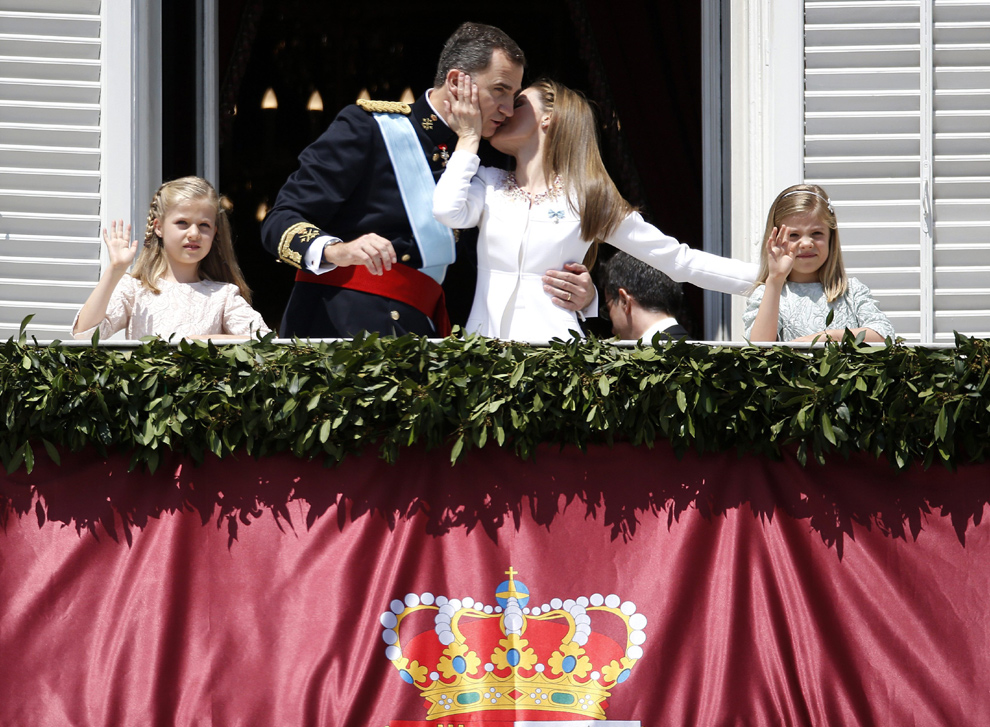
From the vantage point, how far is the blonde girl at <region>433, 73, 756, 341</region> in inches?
140

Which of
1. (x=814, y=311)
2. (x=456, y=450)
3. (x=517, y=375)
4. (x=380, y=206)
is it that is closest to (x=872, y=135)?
(x=814, y=311)

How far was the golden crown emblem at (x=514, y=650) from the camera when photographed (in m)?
3.00

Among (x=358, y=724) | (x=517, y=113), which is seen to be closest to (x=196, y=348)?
(x=358, y=724)

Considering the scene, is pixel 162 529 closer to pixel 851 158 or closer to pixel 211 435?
pixel 211 435

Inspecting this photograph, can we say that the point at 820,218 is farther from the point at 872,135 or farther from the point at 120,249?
the point at 120,249

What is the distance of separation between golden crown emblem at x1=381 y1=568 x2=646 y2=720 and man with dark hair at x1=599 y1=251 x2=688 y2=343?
120 cm

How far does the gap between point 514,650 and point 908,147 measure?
2556 mm

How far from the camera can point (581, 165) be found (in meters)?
3.66

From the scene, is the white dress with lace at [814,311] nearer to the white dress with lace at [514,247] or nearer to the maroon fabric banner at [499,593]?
the white dress with lace at [514,247]

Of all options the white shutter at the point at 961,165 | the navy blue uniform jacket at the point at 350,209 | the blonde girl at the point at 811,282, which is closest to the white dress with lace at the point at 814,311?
the blonde girl at the point at 811,282

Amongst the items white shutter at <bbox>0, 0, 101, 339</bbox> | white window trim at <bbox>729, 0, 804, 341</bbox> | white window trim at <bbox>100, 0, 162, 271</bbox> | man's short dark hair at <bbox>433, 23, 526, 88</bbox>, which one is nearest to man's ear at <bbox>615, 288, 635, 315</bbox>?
white window trim at <bbox>729, 0, 804, 341</bbox>

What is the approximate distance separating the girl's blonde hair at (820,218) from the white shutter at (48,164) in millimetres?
2410

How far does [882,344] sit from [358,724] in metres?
1.65

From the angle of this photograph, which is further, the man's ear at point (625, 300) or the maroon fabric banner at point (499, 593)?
the man's ear at point (625, 300)
